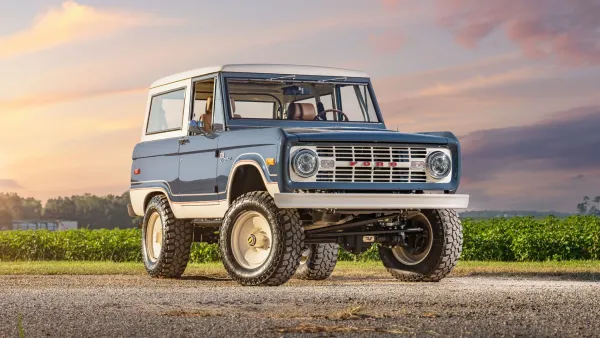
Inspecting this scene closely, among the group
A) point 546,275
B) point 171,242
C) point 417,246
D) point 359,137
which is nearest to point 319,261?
point 417,246

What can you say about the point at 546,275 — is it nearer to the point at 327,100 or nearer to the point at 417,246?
the point at 417,246

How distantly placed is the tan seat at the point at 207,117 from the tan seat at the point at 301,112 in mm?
1184

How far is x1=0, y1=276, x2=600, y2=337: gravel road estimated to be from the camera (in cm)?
798

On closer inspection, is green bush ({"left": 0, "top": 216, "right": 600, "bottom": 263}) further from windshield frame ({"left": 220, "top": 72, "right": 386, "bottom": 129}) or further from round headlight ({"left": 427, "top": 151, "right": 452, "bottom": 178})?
round headlight ({"left": 427, "top": 151, "right": 452, "bottom": 178})

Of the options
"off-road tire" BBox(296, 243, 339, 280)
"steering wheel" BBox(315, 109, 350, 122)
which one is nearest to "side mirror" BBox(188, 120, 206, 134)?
"steering wheel" BBox(315, 109, 350, 122)

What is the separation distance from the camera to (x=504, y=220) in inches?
1095

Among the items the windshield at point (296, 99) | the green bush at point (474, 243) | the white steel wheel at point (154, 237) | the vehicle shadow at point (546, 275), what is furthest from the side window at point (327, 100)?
the green bush at point (474, 243)

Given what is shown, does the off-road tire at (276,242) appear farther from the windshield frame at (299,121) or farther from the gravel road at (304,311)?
the windshield frame at (299,121)

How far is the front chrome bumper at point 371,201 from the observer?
1191 centimetres

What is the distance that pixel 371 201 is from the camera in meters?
12.3

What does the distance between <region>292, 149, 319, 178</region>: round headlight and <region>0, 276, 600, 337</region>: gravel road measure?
4.88 feet

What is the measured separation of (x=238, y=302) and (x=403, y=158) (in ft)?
12.5

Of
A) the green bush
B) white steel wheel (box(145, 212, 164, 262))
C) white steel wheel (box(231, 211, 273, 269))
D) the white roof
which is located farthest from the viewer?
the green bush

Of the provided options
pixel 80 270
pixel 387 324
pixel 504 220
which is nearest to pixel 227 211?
pixel 387 324
